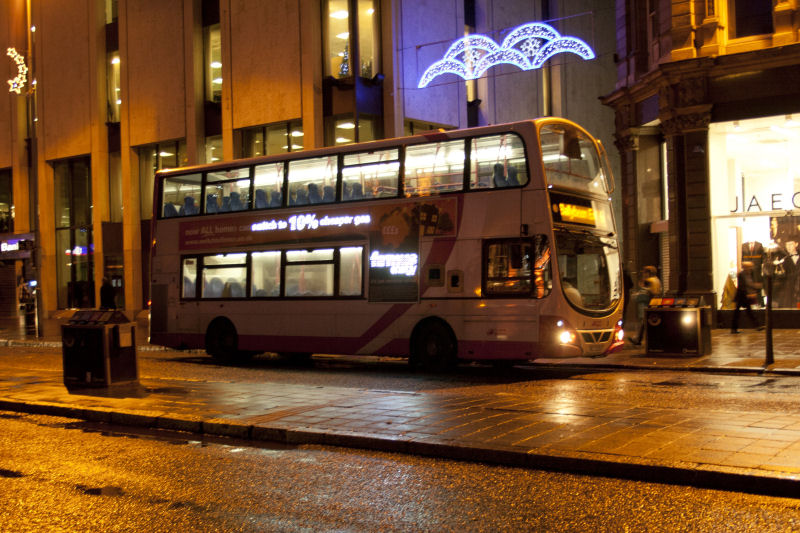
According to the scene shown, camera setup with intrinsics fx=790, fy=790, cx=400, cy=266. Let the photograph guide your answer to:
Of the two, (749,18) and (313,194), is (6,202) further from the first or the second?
(749,18)

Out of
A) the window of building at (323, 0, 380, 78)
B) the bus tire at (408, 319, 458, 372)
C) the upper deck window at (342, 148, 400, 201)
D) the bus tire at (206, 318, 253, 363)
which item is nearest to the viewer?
the bus tire at (408, 319, 458, 372)

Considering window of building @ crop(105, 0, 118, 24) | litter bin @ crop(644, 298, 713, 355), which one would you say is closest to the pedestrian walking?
litter bin @ crop(644, 298, 713, 355)

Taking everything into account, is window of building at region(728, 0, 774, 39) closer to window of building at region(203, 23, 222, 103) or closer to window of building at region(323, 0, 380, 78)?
window of building at region(323, 0, 380, 78)

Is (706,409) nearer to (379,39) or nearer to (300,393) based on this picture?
(300,393)

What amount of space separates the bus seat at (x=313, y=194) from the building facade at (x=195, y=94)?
1198cm

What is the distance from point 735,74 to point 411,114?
11.5 m

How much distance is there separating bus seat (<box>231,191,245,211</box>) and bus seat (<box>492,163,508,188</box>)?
6.15m

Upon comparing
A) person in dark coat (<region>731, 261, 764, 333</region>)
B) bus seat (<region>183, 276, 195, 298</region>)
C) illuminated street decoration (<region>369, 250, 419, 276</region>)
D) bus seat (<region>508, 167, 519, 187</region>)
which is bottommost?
person in dark coat (<region>731, 261, 764, 333</region>)

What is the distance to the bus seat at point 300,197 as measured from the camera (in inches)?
640

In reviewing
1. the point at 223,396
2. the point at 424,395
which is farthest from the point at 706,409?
the point at 223,396

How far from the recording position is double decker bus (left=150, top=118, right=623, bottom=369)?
1340cm

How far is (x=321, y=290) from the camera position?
16.0 metres

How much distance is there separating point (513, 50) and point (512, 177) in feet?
40.6

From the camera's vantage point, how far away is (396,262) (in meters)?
15.0
